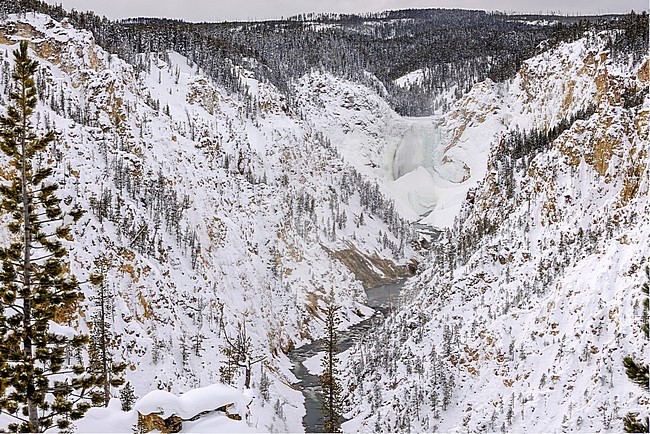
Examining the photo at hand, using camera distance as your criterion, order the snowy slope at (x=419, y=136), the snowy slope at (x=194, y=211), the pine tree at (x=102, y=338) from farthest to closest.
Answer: the snowy slope at (x=419, y=136), the snowy slope at (x=194, y=211), the pine tree at (x=102, y=338)

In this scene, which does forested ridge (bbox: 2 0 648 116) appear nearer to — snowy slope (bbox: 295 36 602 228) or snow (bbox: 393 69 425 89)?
snow (bbox: 393 69 425 89)

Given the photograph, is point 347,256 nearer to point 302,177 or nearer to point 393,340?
point 302,177

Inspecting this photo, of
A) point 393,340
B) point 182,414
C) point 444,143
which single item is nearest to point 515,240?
point 393,340

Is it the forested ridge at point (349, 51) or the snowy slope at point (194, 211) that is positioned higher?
the forested ridge at point (349, 51)

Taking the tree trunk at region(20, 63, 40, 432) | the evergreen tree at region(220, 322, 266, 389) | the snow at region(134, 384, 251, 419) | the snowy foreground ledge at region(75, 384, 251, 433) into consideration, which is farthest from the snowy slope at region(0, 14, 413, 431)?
the tree trunk at region(20, 63, 40, 432)

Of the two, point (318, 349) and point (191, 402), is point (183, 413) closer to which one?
point (191, 402)

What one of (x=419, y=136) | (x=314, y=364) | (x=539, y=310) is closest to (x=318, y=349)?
(x=314, y=364)

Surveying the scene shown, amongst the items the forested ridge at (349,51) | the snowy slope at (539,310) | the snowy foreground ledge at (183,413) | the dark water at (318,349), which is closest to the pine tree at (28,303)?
the snowy foreground ledge at (183,413)

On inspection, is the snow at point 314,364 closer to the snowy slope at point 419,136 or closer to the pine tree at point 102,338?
the pine tree at point 102,338
